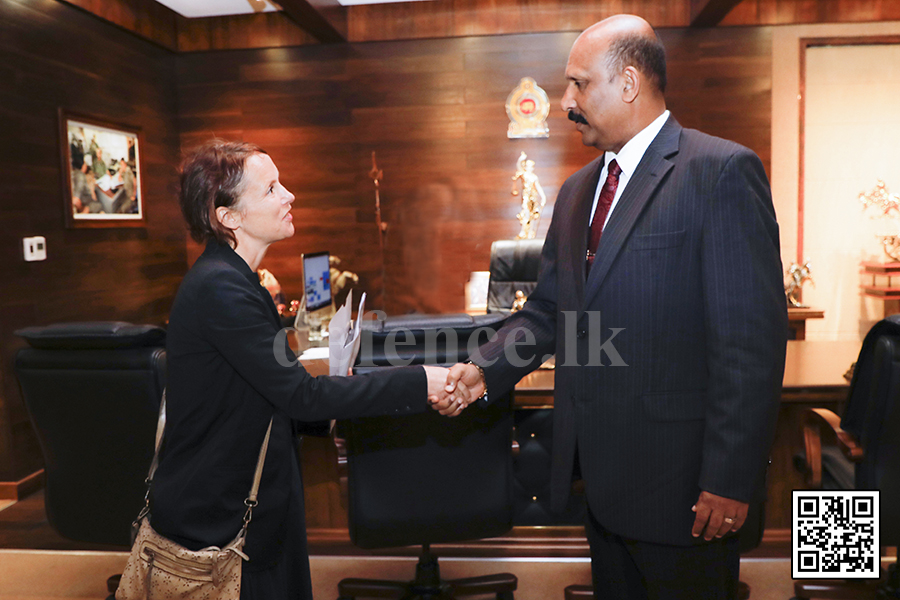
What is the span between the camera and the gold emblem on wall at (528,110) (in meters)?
5.43

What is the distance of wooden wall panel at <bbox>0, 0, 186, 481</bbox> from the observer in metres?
3.61

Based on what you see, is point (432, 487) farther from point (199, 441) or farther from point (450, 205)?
point (450, 205)

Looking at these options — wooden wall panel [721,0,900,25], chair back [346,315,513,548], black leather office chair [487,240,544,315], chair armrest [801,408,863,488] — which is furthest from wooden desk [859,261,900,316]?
chair back [346,315,513,548]

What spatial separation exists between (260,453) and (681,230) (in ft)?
3.17

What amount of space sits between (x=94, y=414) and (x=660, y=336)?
1642 mm

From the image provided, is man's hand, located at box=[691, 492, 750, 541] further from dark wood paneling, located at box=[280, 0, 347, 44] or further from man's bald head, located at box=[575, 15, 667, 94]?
dark wood paneling, located at box=[280, 0, 347, 44]

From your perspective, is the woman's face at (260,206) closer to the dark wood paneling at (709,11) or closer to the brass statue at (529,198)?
the brass statue at (529,198)

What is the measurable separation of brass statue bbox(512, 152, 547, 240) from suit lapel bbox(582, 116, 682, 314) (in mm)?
3954

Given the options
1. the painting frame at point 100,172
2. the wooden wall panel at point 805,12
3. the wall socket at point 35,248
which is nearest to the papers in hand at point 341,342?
the wall socket at point 35,248

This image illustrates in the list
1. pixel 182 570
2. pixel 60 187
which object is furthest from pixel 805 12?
pixel 182 570

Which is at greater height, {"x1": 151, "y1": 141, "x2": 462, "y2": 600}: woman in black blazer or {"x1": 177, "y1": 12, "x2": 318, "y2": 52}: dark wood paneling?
{"x1": 177, "y1": 12, "x2": 318, "y2": 52}: dark wood paneling

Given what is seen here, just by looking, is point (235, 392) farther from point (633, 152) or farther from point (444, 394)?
point (633, 152)

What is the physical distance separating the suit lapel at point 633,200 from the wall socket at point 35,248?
3587 mm

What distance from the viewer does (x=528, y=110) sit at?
5.45 meters
